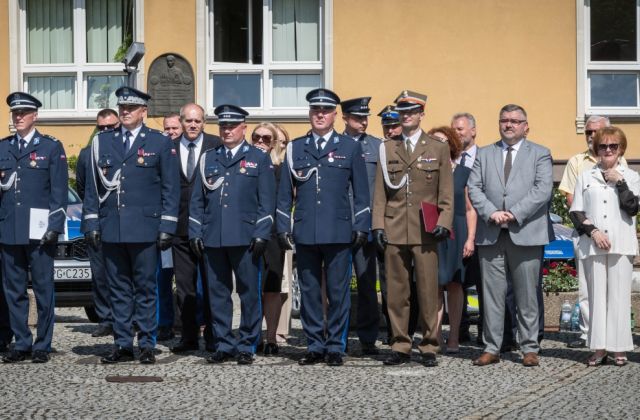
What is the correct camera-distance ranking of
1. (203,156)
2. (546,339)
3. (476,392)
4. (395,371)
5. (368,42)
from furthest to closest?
(368,42) → (546,339) → (203,156) → (395,371) → (476,392)

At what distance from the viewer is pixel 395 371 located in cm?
1075

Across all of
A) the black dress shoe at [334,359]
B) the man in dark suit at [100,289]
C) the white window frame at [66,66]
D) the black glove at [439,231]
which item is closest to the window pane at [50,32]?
the white window frame at [66,66]

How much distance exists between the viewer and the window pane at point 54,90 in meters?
21.2

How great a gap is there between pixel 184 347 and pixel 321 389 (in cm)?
251

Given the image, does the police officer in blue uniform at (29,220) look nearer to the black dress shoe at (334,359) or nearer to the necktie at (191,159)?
the necktie at (191,159)

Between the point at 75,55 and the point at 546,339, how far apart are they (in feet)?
34.9

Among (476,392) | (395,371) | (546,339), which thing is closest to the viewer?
(476,392)

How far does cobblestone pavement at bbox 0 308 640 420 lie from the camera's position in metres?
8.87

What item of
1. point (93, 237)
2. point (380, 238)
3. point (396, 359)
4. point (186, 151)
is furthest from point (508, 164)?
point (93, 237)

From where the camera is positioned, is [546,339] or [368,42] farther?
[368,42]

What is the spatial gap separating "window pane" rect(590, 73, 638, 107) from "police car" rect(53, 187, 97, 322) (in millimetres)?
8992

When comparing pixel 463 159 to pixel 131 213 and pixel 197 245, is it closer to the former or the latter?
pixel 197 245

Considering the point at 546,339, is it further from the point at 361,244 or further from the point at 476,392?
the point at 476,392

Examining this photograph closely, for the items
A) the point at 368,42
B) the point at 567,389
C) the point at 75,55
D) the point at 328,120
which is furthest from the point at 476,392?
the point at 75,55
